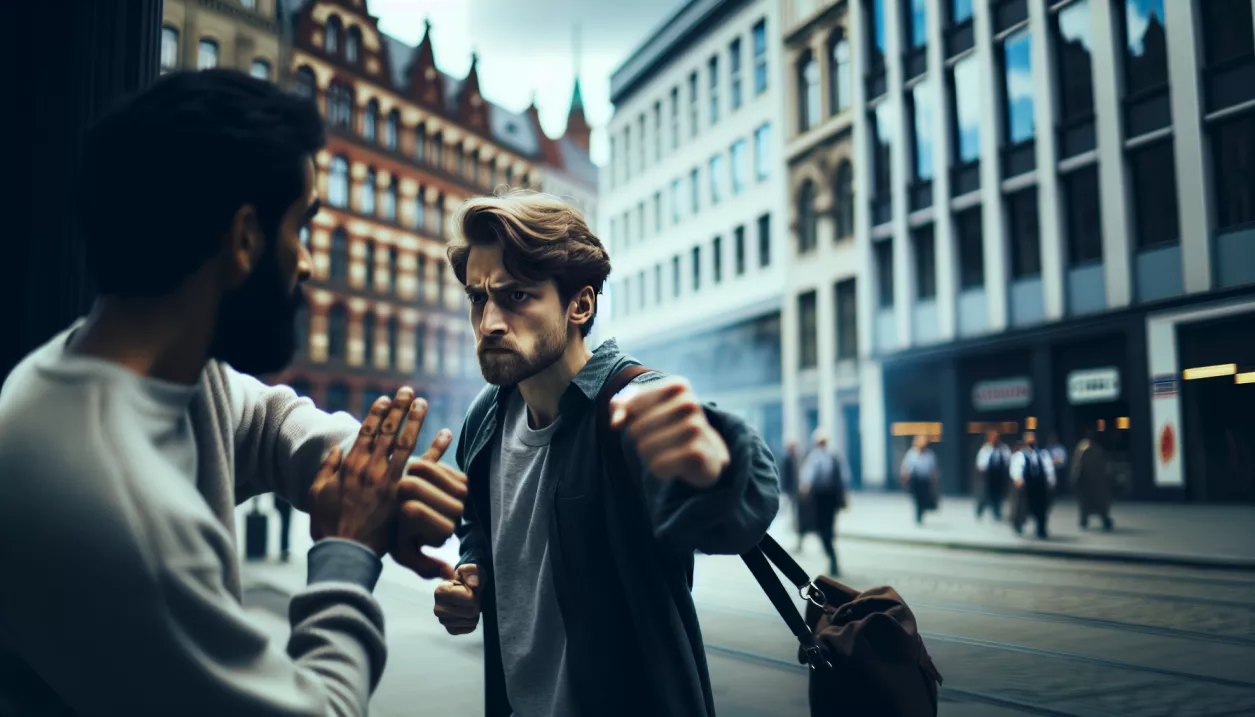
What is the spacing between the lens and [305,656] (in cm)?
123

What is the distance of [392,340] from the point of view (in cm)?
4166

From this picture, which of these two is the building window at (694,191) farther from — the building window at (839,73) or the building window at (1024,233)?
the building window at (1024,233)

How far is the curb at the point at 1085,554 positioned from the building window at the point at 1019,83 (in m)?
8.86

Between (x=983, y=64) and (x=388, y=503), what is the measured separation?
63.7 feet

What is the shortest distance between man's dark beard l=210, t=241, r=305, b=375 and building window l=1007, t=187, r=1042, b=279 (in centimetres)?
1937

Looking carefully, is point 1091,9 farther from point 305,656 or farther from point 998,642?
point 305,656

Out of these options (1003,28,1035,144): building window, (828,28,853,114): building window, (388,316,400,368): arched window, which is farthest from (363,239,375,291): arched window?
(1003,28,1035,144): building window

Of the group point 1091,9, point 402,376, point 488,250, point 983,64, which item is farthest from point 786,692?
point 402,376

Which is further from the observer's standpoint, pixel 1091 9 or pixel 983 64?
pixel 983 64

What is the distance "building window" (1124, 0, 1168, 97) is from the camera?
11570mm

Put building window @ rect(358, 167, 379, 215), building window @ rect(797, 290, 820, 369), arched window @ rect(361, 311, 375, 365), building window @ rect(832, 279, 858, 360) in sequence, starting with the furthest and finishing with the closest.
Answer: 1. building window @ rect(358, 167, 379, 215)
2. arched window @ rect(361, 311, 375, 365)
3. building window @ rect(797, 290, 820, 369)
4. building window @ rect(832, 279, 858, 360)

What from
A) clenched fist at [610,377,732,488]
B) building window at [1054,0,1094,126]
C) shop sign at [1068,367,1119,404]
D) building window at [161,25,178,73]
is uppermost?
building window at [1054,0,1094,126]

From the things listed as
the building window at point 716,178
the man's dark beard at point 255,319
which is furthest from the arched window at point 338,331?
the man's dark beard at point 255,319

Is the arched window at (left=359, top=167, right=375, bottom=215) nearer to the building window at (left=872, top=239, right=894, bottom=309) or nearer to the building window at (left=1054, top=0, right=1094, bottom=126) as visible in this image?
the building window at (left=872, top=239, right=894, bottom=309)
